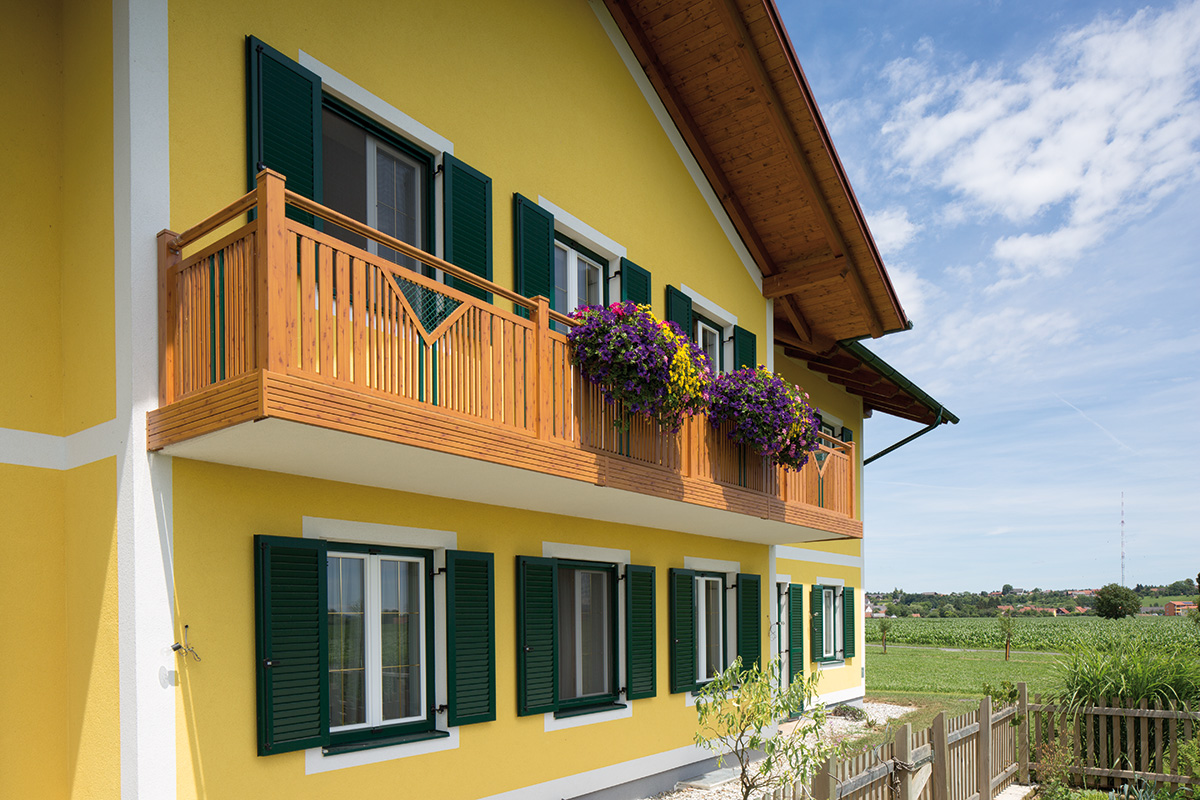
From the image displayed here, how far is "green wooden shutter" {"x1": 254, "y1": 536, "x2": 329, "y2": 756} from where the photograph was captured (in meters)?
6.21

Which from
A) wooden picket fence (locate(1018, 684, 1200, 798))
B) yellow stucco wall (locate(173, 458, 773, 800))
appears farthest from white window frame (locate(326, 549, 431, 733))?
wooden picket fence (locate(1018, 684, 1200, 798))

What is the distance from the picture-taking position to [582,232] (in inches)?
397

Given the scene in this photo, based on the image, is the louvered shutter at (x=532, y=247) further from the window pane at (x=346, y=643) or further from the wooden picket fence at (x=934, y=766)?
the wooden picket fence at (x=934, y=766)

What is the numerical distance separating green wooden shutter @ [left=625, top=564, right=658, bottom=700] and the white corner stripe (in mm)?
5946

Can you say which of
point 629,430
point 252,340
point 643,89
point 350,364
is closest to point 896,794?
point 629,430

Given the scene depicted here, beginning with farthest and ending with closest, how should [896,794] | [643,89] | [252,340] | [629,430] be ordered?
[643,89] → [629,430] → [896,794] → [252,340]

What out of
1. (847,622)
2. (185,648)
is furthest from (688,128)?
(847,622)

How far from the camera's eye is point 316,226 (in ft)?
22.8

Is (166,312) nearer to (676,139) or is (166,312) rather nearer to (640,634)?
(640,634)

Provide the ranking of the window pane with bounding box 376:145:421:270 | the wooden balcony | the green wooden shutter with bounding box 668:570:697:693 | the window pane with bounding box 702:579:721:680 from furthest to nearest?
the window pane with bounding box 702:579:721:680 → the green wooden shutter with bounding box 668:570:697:693 → the window pane with bounding box 376:145:421:270 → the wooden balcony

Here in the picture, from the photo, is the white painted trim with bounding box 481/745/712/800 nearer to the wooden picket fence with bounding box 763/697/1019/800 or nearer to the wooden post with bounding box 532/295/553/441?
the wooden picket fence with bounding box 763/697/1019/800

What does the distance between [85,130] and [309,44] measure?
1.76 metres

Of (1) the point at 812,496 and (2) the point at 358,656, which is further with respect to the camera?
(1) the point at 812,496

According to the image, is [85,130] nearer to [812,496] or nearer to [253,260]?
[253,260]
